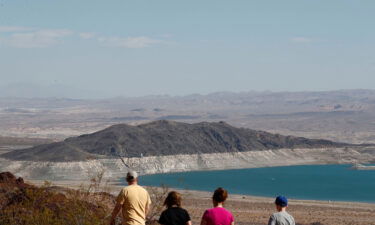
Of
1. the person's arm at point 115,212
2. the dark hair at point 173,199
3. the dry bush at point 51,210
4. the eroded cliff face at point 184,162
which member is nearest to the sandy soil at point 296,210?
the dry bush at point 51,210

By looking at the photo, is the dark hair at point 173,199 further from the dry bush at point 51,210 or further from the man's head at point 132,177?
the dry bush at point 51,210

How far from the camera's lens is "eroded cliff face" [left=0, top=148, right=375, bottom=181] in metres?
81.1

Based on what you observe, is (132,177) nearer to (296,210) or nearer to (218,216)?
(218,216)

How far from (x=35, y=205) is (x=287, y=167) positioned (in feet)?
270

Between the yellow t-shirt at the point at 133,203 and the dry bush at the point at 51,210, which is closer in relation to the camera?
the yellow t-shirt at the point at 133,203

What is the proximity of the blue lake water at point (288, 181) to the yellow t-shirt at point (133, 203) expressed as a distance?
152ft

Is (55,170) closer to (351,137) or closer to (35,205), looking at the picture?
(35,205)

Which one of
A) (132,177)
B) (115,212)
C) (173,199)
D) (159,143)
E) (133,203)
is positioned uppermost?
(132,177)

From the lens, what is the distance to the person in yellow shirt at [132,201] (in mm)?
11570

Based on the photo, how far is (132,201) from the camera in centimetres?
1161

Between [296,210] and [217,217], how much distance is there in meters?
39.6

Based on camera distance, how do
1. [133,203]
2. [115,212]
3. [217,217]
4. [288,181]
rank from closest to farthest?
[217,217], [115,212], [133,203], [288,181]

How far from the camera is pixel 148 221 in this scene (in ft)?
61.8

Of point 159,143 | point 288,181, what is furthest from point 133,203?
point 159,143
